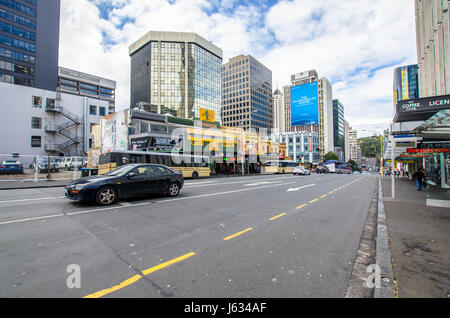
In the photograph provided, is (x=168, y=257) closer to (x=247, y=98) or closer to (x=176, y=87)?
(x=176, y=87)

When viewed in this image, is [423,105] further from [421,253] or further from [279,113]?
[279,113]

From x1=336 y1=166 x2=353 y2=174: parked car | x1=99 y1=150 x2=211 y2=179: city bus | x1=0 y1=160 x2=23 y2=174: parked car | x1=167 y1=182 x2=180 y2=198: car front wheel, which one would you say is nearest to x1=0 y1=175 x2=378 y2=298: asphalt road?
x1=167 y1=182 x2=180 y2=198: car front wheel

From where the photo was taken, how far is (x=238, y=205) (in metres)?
7.87

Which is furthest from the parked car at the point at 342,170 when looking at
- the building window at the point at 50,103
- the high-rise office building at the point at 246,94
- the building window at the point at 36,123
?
the building window at the point at 36,123

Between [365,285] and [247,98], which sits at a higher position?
[247,98]

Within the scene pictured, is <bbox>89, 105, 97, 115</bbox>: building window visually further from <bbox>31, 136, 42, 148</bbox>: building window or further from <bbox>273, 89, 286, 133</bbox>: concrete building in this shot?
<bbox>273, 89, 286, 133</bbox>: concrete building

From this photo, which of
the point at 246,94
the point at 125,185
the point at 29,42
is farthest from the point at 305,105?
the point at 246,94

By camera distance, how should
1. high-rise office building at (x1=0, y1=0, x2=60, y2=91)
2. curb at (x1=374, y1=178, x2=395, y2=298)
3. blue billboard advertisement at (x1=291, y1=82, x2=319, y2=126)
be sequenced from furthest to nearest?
high-rise office building at (x1=0, y1=0, x2=60, y2=91) → blue billboard advertisement at (x1=291, y1=82, x2=319, y2=126) → curb at (x1=374, y1=178, x2=395, y2=298)

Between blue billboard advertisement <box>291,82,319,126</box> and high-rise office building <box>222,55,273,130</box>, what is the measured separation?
67.4 meters

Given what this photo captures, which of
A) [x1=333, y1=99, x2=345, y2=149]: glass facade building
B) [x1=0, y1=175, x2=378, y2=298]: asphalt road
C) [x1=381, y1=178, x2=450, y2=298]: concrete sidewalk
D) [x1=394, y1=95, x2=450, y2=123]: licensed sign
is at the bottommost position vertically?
A: [x1=381, y1=178, x2=450, y2=298]: concrete sidewalk

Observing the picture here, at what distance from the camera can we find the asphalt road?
2.65 m

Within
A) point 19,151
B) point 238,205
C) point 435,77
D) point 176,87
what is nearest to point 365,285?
point 238,205

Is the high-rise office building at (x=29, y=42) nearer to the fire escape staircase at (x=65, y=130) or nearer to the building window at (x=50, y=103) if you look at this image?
the building window at (x=50, y=103)
